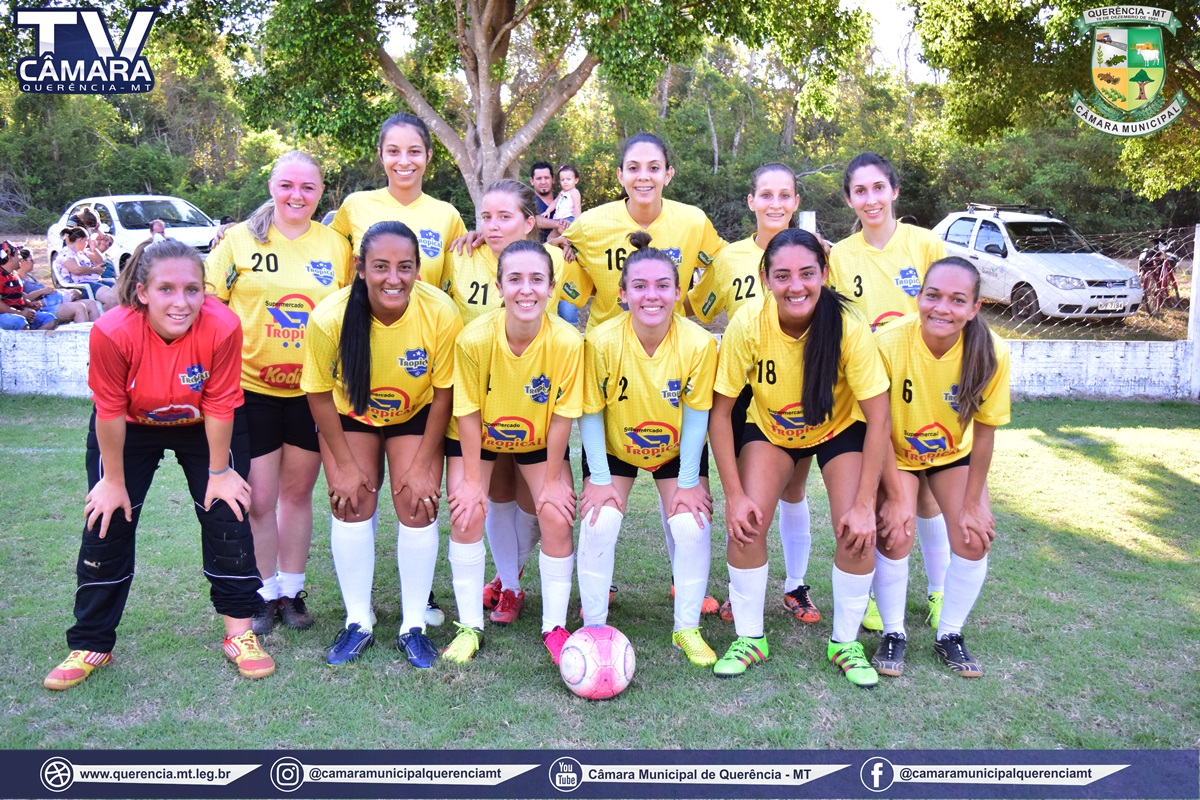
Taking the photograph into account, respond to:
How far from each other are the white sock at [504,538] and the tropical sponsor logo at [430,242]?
1.14 meters

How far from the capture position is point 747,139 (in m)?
24.1

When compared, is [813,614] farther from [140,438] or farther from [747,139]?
[747,139]

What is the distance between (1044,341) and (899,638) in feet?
21.1

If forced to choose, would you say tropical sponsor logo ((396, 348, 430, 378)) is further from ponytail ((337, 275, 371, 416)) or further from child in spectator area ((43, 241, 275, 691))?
child in spectator area ((43, 241, 275, 691))

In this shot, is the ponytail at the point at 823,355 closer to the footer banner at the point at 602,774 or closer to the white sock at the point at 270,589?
the footer banner at the point at 602,774

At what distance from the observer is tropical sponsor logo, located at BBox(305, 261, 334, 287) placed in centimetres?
381

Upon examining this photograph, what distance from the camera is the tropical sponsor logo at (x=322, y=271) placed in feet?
12.5

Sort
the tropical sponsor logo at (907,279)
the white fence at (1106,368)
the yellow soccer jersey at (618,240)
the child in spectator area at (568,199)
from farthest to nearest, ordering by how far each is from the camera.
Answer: the child in spectator area at (568,199), the white fence at (1106,368), the yellow soccer jersey at (618,240), the tropical sponsor logo at (907,279)

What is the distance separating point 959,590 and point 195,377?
10.1ft

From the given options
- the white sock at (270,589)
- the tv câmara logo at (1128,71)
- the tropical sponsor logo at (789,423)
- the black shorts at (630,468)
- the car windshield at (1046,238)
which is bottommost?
the white sock at (270,589)

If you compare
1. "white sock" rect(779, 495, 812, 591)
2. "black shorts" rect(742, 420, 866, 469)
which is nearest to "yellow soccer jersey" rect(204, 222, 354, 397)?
"black shorts" rect(742, 420, 866, 469)

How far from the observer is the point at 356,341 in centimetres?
349

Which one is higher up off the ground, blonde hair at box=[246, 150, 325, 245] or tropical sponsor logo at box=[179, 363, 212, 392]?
blonde hair at box=[246, 150, 325, 245]

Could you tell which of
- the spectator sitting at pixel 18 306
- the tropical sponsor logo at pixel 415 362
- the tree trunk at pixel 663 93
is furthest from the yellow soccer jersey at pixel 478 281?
the tree trunk at pixel 663 93
